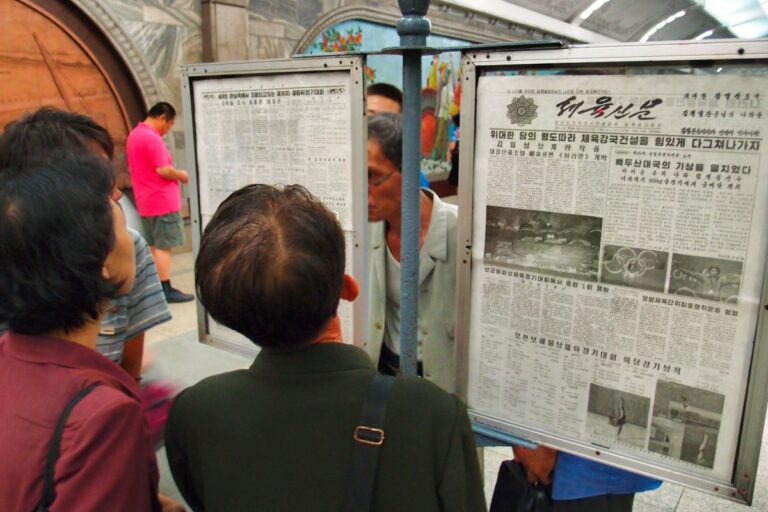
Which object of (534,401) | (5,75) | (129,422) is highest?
(5,75)

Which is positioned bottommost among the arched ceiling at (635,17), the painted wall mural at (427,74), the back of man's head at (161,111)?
the back of man's head at (161,111)

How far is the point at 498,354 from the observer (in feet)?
4.57

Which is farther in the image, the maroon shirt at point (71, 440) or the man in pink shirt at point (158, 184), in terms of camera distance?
the man in pink shirt at point (158, 184)

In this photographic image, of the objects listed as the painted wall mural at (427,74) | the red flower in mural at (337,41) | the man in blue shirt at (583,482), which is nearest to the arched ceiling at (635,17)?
the painted wall mural at (427,74)

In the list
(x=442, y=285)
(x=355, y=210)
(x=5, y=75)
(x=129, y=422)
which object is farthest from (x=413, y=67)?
A: (x=5, y=75)

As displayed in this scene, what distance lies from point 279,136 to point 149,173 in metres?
3.62

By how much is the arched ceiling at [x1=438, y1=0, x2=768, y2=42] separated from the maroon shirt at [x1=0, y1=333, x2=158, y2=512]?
11.6 metres

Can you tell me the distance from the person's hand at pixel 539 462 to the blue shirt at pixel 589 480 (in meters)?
0.04

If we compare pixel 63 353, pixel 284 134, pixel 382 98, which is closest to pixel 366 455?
pixel 63 353

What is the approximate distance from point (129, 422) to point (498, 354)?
817 millimetres

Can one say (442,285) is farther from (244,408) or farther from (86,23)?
(86,23)

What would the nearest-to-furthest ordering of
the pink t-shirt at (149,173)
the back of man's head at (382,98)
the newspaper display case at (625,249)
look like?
1. the newspaper display case at (625,249)
2. the back of man's head at (382,98)
3. the pink t-shirt at (149,173)

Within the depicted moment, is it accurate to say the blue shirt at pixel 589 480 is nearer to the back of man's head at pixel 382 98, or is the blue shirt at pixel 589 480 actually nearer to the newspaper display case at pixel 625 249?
the newspaper display case at pixel 625 249

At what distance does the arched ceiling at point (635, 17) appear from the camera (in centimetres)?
1321
